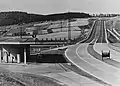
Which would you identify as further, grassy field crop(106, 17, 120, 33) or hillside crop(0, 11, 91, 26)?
hillside crop(0, 11, 91, 26)

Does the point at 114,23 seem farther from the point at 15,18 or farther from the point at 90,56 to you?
the point at 15,18

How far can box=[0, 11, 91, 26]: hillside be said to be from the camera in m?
4.86

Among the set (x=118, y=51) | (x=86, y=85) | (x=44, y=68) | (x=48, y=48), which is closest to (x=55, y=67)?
(x=44, y=68)

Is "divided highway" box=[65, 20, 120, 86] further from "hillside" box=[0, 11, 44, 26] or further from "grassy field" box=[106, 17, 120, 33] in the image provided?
"hillside" box=[0, 11, 44, 26]

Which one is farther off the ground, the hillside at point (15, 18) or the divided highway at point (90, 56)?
the hillside at point (15, 18)

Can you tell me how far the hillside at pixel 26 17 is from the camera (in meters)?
4.86

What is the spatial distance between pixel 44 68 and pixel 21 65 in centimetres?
99

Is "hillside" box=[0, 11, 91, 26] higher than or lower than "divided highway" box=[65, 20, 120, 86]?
higher

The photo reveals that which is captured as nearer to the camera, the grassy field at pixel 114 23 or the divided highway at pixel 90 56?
the grassy field at pixel 114 23

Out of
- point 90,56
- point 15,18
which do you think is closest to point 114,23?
point 90,56

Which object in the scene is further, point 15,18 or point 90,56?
point 15,18

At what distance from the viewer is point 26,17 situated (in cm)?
542

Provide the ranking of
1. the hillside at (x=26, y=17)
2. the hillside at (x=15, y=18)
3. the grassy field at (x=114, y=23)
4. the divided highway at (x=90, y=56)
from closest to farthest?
1. the grassy field at (x=114, y=23)
2. the hillside at (x=26, y=17)
3. the divided highway at (x=90, y=56)
4. the hillside at (x=15, y=18)

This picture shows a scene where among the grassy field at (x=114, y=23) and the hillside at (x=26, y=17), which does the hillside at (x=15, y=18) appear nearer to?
the hillside at (x=26, y=17)
